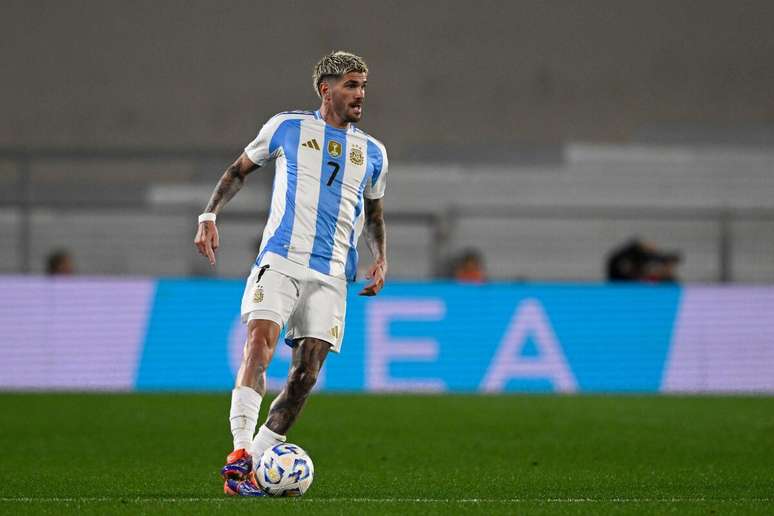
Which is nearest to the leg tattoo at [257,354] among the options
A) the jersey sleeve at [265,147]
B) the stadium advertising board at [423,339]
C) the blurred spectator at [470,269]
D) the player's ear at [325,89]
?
the jersey sleeve at [265,147]

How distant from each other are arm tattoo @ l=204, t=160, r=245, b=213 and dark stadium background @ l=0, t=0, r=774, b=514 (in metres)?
2.18

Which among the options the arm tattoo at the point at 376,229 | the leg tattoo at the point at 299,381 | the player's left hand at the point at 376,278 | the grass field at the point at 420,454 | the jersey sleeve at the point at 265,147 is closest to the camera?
the grass field at the point at 420,454

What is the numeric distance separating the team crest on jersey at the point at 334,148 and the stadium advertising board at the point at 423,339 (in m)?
7.67

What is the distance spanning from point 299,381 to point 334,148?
3.93 feet

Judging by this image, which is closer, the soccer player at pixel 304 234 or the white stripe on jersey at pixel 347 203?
the soccer player at pixel 304 234

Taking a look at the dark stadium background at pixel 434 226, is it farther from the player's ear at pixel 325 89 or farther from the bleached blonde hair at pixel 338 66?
the bleached blonde hair at pixel 338 66

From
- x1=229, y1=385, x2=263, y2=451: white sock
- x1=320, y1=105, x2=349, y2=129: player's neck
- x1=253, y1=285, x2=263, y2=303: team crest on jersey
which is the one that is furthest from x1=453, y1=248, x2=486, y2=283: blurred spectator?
x1=229, y1=385, x2=263, y2=451: white sock

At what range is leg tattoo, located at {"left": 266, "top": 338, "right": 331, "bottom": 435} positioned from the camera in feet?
22.9

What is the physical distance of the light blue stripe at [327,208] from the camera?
7090 mm

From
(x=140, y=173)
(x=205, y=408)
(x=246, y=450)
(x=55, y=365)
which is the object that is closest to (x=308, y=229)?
(x=246, y=450)

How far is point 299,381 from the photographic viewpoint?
7027 mm

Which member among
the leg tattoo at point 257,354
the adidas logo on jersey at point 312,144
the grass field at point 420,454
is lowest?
the grass field at point 420,454

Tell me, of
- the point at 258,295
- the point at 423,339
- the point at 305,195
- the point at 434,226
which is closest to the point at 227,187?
the point at 305,195

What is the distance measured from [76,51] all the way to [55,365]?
6.28m
